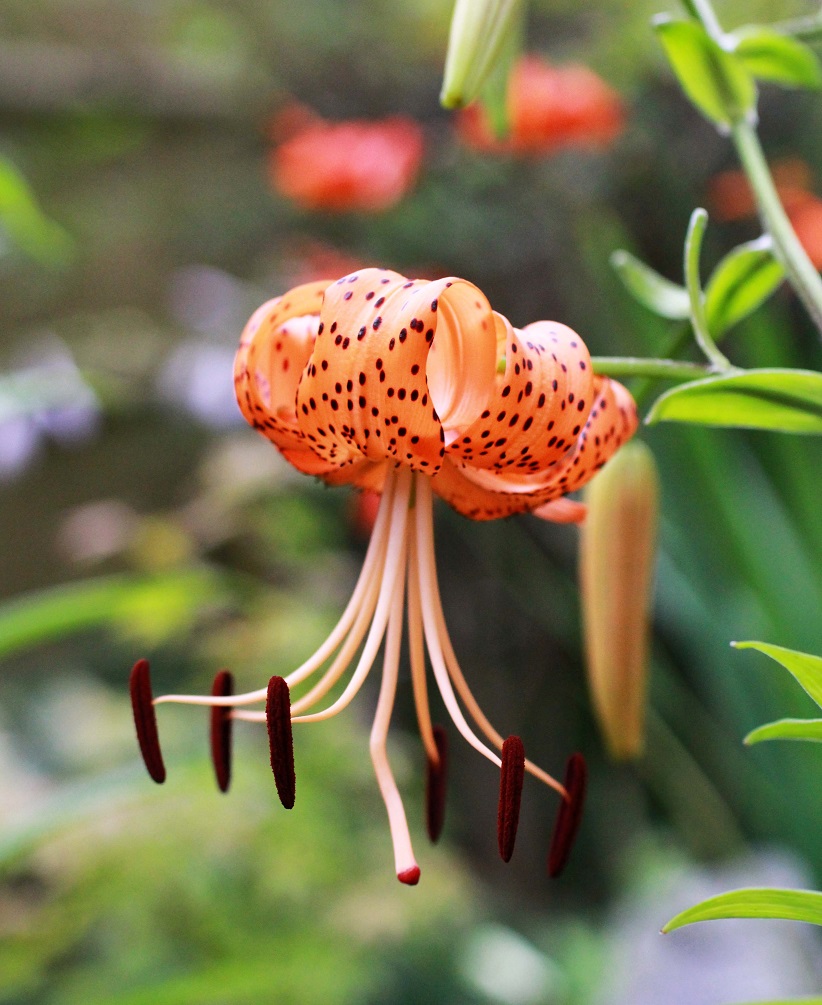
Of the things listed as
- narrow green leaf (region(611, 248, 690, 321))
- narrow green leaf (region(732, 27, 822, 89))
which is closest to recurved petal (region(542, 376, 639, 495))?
narrow green leaf (region(611, 248, 690, 321))

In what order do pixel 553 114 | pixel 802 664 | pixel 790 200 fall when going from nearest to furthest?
1. pixel 802 664
2. pixel 553 114
3. pixel 790 200

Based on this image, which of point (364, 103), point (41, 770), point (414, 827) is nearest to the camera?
point (41, 770)

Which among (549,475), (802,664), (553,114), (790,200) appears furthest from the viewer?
(790,200)

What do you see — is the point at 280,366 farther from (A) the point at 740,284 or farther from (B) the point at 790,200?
(B) the point at 790,200

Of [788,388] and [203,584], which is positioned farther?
[203,584]

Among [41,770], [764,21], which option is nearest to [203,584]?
[41,770]

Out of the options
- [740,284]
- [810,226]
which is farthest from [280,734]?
[810,226]

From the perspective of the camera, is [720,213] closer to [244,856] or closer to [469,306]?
[244,856]
